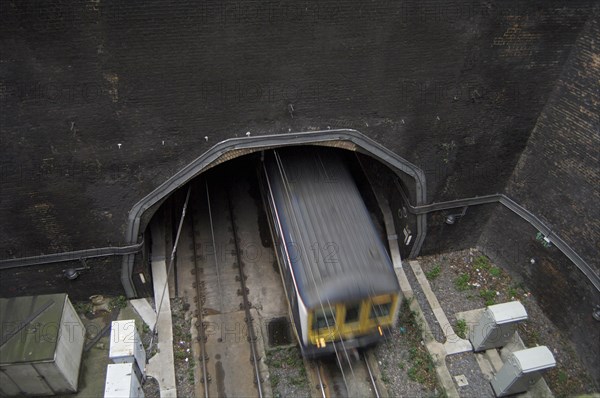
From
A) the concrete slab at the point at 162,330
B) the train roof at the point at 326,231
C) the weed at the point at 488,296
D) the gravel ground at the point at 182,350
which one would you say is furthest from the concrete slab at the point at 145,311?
the weed at the point at 488,296

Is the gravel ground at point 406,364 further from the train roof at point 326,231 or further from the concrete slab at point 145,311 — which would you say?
the concrete slab at point 145,311

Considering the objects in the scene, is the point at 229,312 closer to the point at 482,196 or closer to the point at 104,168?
the point at 104,168

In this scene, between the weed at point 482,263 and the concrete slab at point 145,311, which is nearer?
the concrete slab at point 145,311

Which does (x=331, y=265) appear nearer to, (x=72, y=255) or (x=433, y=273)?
(x=433, y=273)

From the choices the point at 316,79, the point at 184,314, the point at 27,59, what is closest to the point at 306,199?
the point at 316,79

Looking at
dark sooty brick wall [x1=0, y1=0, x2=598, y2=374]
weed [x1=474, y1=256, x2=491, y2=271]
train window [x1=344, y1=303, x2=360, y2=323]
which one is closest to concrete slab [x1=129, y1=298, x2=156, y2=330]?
dark sooty brick wall [x1=0, y1=0, x2=598, y2=374]

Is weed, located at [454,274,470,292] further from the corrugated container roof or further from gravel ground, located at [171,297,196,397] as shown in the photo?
the corrugated container roof
